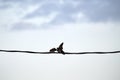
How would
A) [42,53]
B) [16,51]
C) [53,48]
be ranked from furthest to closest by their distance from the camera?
[53,48]
[42,53]
[16,51]

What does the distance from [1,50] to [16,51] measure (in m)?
0.96

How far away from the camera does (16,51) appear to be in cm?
1166

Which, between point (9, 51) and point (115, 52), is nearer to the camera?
point (9, 51)

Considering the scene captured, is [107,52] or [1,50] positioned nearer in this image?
[1,50]

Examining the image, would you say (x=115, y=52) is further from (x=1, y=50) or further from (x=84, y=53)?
(x=1, y=50)

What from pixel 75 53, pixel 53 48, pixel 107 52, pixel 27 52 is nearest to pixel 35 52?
pixel 27 52

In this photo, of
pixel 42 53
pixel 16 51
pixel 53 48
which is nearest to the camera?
pixel 16 51

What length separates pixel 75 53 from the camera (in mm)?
12531

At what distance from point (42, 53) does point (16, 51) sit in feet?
5.09

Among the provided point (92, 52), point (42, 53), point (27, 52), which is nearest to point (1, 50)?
point (27, 52)

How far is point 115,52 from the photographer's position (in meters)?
13.0

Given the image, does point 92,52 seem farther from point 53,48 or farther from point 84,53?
point 53,48

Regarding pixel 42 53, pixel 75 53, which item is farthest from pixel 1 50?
pixel 75 53

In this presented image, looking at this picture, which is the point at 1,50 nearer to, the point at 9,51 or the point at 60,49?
the point at 9,51
